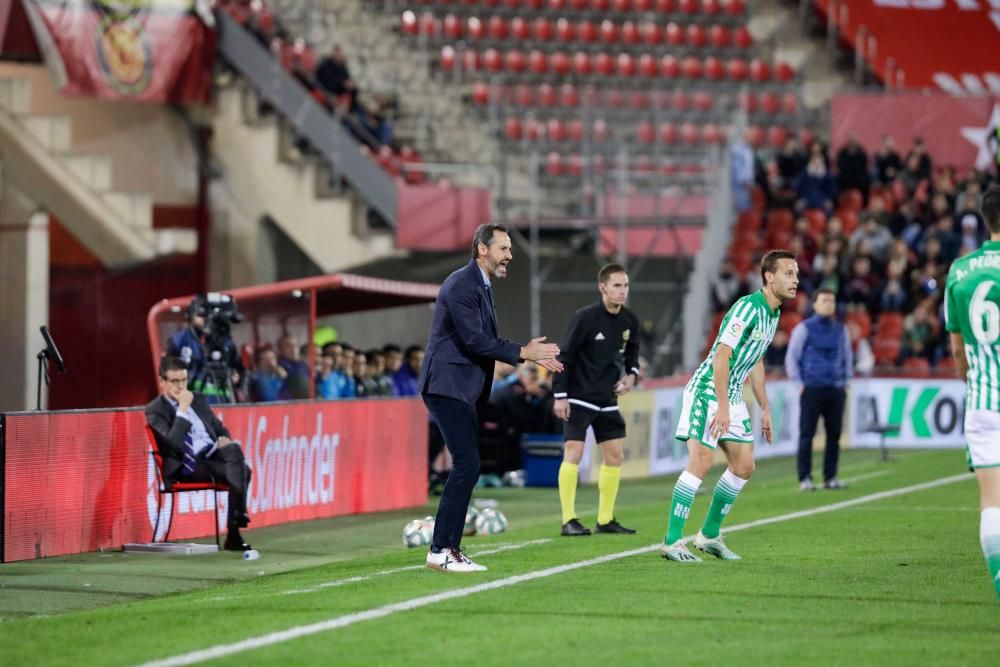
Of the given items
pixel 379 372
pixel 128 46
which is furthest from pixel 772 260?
pixel 128 46

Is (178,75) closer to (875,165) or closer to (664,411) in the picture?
(664,411)

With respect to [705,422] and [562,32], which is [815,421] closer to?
[705,422]

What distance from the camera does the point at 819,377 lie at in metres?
18.9

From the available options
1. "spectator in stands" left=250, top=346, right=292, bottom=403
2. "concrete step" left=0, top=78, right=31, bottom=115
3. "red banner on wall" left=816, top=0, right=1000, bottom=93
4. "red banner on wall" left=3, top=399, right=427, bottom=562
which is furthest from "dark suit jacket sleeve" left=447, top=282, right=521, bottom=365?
"red banner on wall" left=816, top=0, right=1000, bottom=93

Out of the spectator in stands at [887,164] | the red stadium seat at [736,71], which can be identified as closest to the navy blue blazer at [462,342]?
the spectator in stands at [887,164]

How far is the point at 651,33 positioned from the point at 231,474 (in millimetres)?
23308

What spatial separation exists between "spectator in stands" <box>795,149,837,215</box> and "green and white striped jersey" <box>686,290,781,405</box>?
1967cm

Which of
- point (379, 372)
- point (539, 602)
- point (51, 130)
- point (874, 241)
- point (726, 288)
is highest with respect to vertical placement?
point (51, 130)

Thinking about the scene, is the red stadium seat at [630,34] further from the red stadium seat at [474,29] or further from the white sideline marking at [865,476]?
the white sideline marking at [865,476]

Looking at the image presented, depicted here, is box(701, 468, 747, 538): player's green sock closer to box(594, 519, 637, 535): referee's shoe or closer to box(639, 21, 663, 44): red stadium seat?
box(594, 519, 637, 535): referee's shoe

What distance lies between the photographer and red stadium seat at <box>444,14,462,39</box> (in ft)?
112

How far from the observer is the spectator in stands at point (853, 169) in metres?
31.1

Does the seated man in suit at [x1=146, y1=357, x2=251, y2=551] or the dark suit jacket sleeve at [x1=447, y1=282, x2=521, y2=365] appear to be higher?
the dark suit jacket sleeve at [x1=447, y1=282, x2=521, y2=365]

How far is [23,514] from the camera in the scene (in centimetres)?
1294
